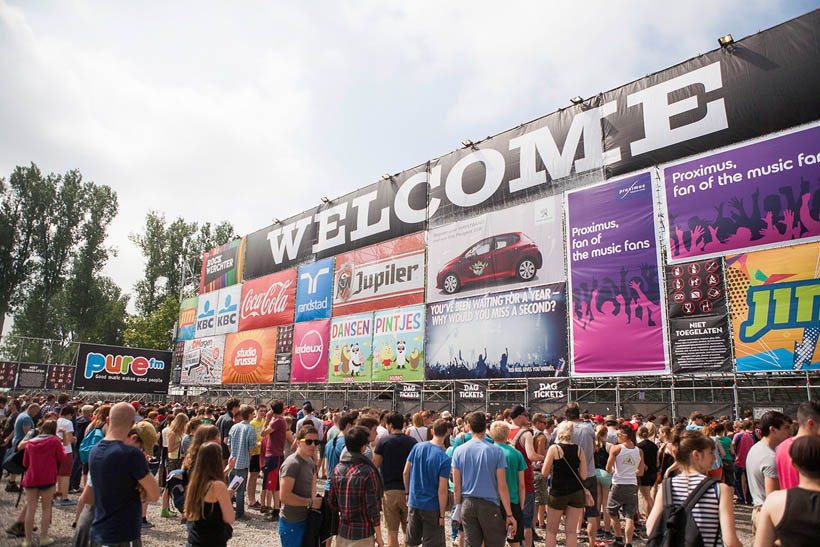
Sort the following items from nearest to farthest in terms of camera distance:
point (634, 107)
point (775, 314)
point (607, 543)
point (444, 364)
Answer: 1. point (607, 543)
2. point (775, 314)
3. point (634, 107)
4. point (444, 364)

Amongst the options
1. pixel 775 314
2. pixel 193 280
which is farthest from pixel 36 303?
pixel 775 314

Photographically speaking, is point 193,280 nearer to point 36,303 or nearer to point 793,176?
point 36,303

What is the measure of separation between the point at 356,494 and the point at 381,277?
19.3 m

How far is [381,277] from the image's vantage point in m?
23.5

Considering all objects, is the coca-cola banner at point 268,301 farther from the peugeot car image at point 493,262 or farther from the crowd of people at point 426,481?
the crowd of people at point 426,481

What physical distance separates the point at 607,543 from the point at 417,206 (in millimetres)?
17123

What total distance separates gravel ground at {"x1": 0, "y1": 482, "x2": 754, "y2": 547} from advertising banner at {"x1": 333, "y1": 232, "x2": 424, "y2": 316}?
1411 centimetres

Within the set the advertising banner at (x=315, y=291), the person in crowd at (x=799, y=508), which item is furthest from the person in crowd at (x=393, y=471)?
the advertising banner at (x=315, y=291)

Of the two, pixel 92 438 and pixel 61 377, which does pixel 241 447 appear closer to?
pixel 92 438

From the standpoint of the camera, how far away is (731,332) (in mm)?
13609

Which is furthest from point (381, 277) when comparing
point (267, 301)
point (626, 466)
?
point (626, 466)

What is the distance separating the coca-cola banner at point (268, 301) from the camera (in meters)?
28.1

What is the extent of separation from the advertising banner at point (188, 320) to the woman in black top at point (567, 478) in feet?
109

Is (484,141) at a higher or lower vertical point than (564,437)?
higher
